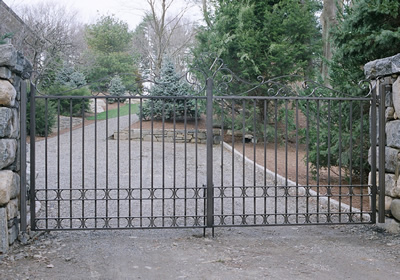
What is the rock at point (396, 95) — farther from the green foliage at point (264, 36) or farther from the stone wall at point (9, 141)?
the green foliage at point (264, 36)

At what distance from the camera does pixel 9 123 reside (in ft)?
13.8

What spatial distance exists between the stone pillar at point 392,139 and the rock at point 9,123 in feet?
14.5

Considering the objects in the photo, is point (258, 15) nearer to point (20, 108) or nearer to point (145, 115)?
point (145, 115)

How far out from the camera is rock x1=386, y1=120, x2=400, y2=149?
4812 millimetres

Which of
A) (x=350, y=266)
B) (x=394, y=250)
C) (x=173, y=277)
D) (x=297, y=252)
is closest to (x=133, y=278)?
(x=173, y=277)

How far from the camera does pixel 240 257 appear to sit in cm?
423

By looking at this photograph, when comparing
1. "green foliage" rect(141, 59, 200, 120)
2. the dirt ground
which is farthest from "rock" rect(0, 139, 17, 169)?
"green foliage" rect(141, 59, 200, 120)

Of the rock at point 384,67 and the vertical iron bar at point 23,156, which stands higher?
the rock at point 384,67

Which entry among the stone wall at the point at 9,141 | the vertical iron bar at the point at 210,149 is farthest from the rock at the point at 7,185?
the vertical iron bar at the point at 210,149

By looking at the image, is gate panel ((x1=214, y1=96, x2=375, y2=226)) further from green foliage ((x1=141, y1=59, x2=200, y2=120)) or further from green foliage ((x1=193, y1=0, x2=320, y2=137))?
green foliage ((x1=141, y1=59, x2=200, y2=120))

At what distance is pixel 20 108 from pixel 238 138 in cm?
1117

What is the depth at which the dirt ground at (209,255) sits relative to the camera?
12.3ft

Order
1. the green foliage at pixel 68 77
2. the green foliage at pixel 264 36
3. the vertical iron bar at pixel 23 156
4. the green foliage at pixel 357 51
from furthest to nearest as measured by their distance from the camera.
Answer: the green foliage at pixel 68 77, the green foliage at pixel 264 36, the green foliage at pixel 357 51, the vertical iron bar at pixel 23 156

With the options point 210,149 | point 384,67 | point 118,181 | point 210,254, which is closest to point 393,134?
point 384,67
